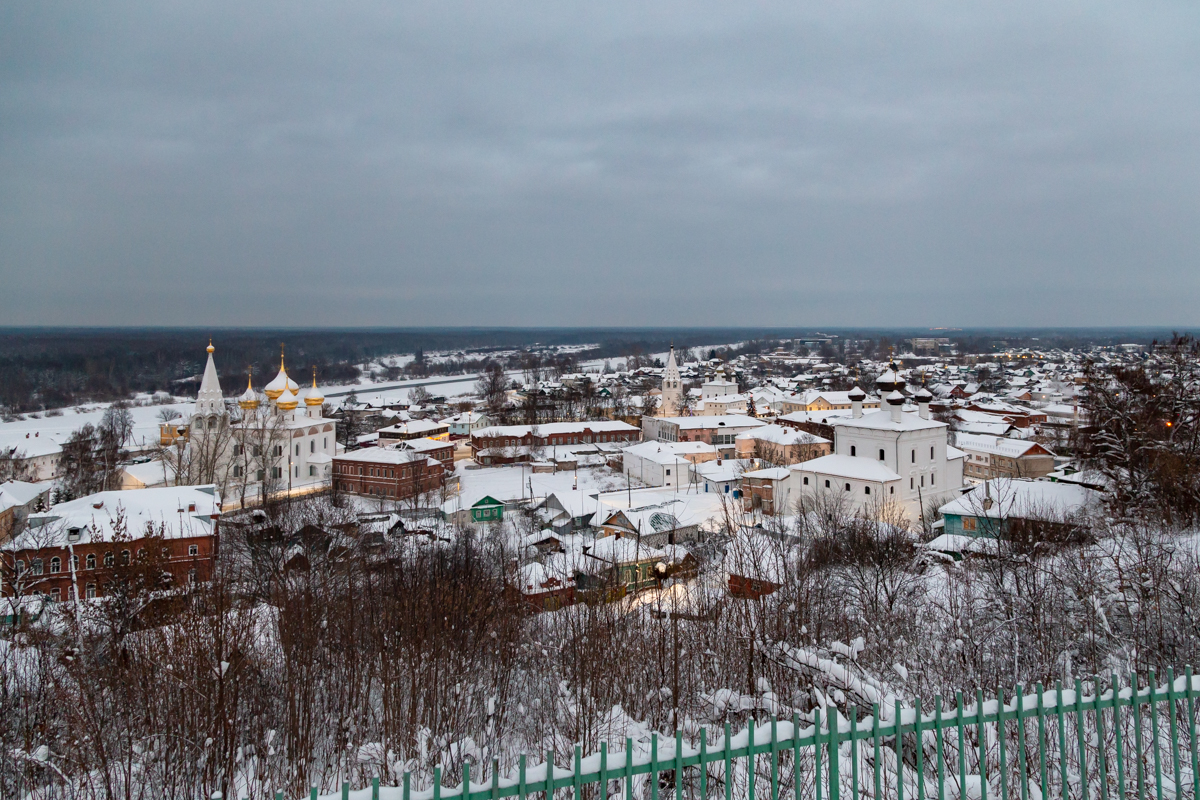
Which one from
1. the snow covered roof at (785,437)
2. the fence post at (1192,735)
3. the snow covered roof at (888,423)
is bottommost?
the snow covered roof at (785,437)

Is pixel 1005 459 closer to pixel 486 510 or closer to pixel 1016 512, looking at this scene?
pixel 1016 512

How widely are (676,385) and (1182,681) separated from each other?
5419 cm

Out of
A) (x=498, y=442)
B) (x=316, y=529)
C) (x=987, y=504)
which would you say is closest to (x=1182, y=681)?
(x=987, y=504)

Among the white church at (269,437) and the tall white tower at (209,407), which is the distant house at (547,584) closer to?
the white church at (269,437)

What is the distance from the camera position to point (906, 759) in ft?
16.5

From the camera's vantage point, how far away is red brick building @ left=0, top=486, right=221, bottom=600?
1427cm

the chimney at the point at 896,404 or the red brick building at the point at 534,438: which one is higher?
the chimney at the point at 896,404

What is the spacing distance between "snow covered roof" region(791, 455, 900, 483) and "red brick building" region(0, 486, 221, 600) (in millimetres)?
19326

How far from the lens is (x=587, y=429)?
50.0 m

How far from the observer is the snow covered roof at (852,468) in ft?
82.3

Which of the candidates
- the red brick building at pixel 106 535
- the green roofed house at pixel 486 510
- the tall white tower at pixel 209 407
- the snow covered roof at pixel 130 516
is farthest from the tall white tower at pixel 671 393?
the red brick building at pixel 106 535

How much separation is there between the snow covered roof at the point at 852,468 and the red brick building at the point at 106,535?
19.3 meters

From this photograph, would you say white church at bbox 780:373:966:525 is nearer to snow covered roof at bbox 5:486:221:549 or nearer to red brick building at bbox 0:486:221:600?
red brick building at bbox 0:486:221:600

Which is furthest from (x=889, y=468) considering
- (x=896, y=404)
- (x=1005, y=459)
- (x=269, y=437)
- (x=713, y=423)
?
(x=269, y=437)
